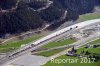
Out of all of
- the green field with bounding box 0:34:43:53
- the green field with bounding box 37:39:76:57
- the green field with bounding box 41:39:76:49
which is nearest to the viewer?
the green field with bounding box 37:39:76:57

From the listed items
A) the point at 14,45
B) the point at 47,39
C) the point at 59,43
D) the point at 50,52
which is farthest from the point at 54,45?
the point at 14,45

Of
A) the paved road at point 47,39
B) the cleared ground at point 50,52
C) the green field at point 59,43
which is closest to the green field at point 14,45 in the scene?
the paved road at point 47,39

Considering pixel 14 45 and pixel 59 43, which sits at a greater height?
pixel 14 45

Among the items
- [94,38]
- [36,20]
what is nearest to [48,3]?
[36,20]

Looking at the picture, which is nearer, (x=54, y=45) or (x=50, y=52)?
(x=50, y=52)

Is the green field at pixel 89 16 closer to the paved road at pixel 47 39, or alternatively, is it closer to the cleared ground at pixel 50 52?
the paved road at pixel 47 39

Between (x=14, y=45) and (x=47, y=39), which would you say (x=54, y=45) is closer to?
(x=47, y=39)

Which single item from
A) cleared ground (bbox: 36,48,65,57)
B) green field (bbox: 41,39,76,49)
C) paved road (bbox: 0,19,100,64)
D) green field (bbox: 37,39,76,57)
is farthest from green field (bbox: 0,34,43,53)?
cleared ground (bbox: 36,48,65,57)

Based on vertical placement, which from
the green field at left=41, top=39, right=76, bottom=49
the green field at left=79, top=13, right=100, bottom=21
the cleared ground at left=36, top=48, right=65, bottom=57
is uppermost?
the green field at left=79, top=13, right=100, bottom=21

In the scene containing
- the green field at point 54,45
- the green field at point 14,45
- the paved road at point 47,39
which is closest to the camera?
the paved road at point 47,39

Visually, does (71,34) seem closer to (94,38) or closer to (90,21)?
(94,38)

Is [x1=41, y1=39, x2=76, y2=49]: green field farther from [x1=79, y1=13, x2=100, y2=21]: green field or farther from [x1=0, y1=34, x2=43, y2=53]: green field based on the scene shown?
[x1=79, y1=13, x2=100, y2=21]: green field
